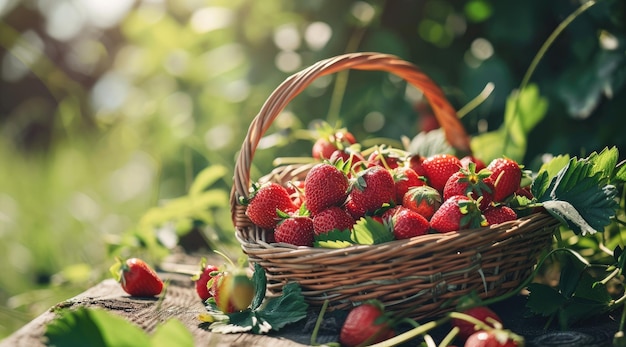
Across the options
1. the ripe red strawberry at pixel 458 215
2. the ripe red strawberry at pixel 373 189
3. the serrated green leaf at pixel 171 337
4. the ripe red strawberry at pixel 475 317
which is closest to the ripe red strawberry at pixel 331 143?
the ripe red strawberry at pixel 373 189

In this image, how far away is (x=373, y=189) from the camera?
0.98 meters

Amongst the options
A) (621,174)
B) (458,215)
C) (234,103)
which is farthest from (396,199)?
(234,103)

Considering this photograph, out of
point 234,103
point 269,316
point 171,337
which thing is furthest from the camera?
point 234,103

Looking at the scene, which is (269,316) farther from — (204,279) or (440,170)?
(440,170)

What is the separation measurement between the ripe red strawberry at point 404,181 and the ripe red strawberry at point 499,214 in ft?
0.45

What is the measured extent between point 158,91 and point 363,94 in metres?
0.87

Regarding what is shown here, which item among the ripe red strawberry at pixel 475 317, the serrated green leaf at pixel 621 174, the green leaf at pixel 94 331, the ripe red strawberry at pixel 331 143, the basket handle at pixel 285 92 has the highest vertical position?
the basket handle at pixel 285 92

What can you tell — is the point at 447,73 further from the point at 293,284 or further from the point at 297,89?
the point at 293,284

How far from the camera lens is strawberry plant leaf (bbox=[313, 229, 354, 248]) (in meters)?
0.91

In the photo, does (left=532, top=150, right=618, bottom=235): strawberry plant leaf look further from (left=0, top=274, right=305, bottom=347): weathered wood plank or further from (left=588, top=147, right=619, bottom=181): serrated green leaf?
(left=0, top=274, right=305, bottom=347): weathered wood plank

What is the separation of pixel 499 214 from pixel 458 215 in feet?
0.26

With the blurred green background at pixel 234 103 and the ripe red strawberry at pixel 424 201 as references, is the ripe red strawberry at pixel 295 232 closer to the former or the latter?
the ripe red strawberry at pixel 424 201

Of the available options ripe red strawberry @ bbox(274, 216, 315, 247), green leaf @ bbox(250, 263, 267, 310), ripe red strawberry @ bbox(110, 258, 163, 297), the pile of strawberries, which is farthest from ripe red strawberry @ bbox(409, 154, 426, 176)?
ripe red strawberry @ bbox(110, 258, 163, 297)

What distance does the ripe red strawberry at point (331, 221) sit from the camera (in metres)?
0.97
